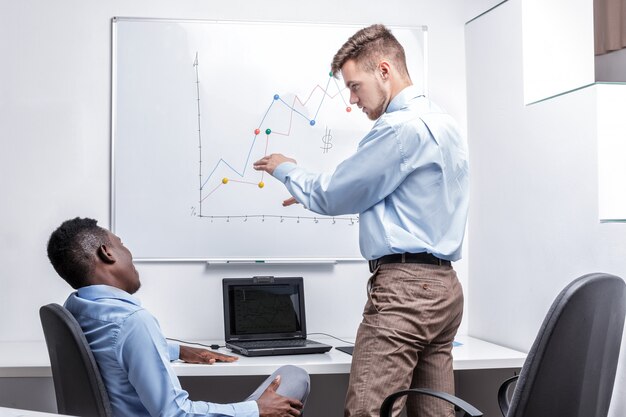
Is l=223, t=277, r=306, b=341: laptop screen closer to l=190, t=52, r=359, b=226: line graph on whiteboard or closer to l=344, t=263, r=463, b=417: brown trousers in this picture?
l=190, t=52, r=359, b=226: line graph on whiteboard

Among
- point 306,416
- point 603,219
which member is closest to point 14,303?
point 306,416

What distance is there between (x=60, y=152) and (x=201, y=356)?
1066 mm

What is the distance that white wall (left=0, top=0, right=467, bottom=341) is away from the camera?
2877 millimetres

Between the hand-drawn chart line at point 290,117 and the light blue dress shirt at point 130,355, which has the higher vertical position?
the hand-drawn chart line at point 290,117

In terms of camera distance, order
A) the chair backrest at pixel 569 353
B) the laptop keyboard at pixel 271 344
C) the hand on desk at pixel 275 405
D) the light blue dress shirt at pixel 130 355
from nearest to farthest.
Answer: the chair backrest at pixel 569 353
the light blue dress shirt at pixel 130 355
the hand on desk at pixel 275 405
the laptop keyboard at pixel 271 344

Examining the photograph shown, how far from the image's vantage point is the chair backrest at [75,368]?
1.59m

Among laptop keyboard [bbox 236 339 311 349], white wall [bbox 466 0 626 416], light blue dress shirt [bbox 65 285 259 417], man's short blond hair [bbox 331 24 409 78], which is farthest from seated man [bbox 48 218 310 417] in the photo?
white wall [bbox 466 0 626 416]

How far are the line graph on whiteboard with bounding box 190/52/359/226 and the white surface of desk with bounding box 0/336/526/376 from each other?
23.3 inches

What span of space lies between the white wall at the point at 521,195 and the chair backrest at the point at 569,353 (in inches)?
21.1

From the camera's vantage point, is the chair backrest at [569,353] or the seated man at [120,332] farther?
the seated man at [120,332]

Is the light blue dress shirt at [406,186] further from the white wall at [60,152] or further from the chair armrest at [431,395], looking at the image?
the white wall at [60,152]

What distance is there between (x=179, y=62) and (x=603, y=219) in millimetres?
1693

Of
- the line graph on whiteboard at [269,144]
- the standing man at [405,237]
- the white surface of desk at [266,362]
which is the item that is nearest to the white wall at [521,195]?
the white surface of desk at [266,362]

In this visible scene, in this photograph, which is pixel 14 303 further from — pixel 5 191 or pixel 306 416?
pixel 306 416
